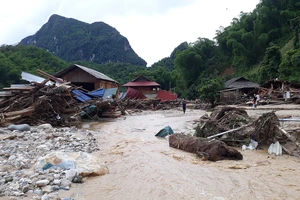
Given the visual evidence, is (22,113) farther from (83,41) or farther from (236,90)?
(83,41)

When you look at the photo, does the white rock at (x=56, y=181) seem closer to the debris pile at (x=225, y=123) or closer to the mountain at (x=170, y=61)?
the debris pile at (x=225, y=123)

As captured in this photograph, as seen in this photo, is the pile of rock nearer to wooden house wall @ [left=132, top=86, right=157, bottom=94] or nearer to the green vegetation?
the green vegetation

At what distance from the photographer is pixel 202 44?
5772cm

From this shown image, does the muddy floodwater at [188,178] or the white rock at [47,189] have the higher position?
the white rock at [47,189]

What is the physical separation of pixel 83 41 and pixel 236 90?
82781 mm

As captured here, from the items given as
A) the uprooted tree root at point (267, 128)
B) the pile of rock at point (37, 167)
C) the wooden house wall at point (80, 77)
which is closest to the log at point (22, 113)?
the pile of rock at point (37, 167)

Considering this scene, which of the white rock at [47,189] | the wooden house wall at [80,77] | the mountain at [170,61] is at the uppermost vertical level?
the mountain at [170,61]

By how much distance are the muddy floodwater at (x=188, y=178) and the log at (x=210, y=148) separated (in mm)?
230

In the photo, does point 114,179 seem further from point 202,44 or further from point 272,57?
point 202,44

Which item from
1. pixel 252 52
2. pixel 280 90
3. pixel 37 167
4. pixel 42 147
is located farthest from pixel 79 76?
pixel 252 52

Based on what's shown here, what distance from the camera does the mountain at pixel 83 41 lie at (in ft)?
326

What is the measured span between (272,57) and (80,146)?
95.0 ft

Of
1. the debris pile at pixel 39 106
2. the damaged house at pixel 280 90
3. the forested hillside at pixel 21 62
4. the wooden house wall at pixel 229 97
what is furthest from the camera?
the forested hillside at pixel 21 62

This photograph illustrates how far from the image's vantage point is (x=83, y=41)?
332ft
